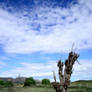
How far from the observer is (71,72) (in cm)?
655

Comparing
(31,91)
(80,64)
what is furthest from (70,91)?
(80,64)

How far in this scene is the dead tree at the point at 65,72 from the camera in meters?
6.34

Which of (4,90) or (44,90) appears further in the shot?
(44,90)

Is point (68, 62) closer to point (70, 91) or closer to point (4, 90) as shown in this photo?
point (70, 91)

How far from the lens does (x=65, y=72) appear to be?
6.48m

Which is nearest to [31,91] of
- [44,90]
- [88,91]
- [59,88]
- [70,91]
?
[44,90]

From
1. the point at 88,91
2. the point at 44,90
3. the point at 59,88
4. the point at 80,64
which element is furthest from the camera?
the point at 44,90

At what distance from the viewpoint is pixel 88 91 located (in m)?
10.8

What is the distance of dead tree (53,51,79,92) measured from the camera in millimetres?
6344

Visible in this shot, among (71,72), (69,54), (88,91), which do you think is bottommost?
(88,91)

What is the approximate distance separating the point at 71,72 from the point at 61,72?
411 mm

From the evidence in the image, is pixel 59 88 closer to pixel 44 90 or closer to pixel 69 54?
pixel 69 54

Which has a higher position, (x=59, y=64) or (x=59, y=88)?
(x=59, y=64)

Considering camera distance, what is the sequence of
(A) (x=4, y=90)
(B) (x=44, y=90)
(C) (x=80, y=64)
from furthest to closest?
(B) (x=44, y=90) → (A) (x=4, y=90) → (C) (x=80, y=64)
